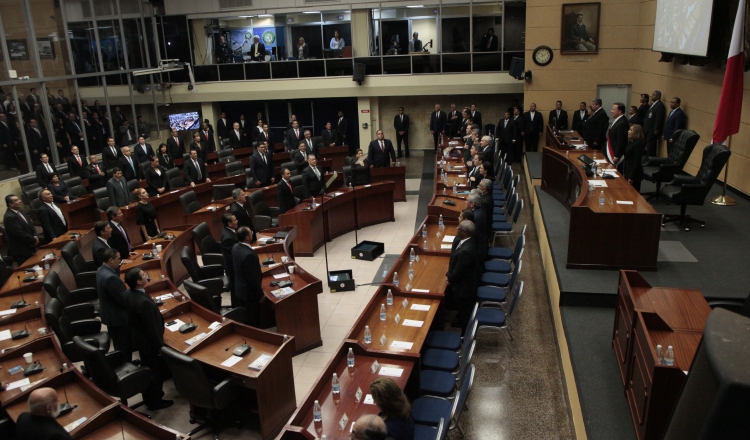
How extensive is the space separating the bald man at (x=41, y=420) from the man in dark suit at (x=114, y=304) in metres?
1.89

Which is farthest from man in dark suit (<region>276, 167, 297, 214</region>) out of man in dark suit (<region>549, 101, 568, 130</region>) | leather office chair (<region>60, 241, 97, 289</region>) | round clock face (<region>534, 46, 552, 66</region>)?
round clock face (<region>534, 46, 552, 66</region>)

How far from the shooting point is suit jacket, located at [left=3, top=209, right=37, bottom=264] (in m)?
8.85

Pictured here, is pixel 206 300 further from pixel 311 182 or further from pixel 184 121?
pixel 184 121

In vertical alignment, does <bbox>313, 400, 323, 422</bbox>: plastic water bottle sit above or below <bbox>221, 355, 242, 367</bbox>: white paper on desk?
above

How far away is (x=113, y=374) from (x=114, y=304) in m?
0.83

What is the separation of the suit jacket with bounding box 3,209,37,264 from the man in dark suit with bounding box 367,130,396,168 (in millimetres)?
7077

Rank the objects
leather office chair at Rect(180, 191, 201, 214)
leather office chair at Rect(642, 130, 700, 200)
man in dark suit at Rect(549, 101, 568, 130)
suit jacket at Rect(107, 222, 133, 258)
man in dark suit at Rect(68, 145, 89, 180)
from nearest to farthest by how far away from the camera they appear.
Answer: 1. suit jacket at Rect(107, 222, 133, 258)
2. leather office chair at Rect(642, 130, 700, 200)
3. leather office chair at Rect(180, 191, 201, 214)
4. man in dark suit at Rect(68, 145, 89, 180)
5. man in dark suit at Rect(549, 101, 568, 130)

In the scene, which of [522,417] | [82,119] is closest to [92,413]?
[522,417]

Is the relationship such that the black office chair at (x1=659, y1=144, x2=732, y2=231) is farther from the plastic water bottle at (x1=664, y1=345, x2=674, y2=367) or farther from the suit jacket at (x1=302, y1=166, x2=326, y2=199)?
the suit jacket at (x1=302, y1=166, x2=326, y2=199)

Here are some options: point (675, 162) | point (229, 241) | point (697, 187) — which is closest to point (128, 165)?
point (229, 241)

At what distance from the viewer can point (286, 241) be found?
8.76 metres

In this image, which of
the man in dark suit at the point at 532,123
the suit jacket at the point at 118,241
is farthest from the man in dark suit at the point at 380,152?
the suit jacket at the point at 118,241

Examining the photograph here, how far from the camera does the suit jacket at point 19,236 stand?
885 centimetres

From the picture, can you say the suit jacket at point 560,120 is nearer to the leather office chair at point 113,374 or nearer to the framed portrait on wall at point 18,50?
the leather office chair at point 113,374
